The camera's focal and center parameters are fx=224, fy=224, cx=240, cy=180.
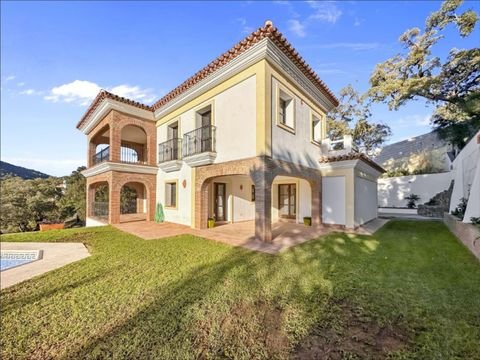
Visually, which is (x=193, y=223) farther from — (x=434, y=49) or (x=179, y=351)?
(x=434, y=49)

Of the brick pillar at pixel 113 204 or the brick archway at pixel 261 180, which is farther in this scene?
the brick pillar at pixel 113 204

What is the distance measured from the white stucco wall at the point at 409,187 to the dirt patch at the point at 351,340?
979 inches

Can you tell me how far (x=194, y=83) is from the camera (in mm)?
11195

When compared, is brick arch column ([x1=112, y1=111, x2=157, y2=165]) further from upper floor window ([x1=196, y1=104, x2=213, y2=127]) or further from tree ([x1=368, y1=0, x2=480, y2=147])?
tree ([x1=368, y1=0, x2=480, y2=147])

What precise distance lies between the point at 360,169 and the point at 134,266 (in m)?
12.0

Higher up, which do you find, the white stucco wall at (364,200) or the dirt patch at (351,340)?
the white stucco wall at (364,200)

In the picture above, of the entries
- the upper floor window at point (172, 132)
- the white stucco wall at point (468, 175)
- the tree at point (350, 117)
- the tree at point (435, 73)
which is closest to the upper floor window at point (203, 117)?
the upper floor window at point (172, 132)

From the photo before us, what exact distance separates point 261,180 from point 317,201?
532 centimetres

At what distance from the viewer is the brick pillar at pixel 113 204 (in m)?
13.0

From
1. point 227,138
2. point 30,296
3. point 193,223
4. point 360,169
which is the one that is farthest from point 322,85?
point 30,296

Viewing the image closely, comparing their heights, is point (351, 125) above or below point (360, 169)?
above

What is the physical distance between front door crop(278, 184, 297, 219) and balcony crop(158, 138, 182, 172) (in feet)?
22.1

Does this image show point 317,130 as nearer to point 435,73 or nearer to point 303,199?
point 303,199

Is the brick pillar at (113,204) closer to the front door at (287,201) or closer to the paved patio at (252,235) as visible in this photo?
the paved patio at (252,235)
